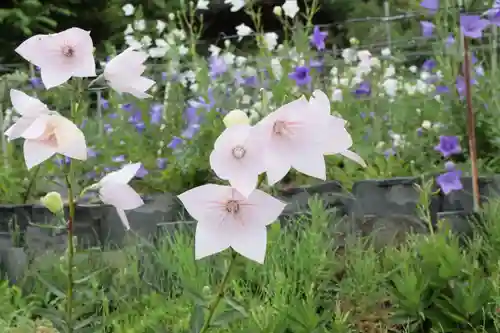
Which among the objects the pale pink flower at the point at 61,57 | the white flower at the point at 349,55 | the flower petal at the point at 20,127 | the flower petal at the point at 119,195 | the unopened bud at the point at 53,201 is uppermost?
the pale pink flower at the point at 61,57

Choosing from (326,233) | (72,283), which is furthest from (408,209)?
(72,283)

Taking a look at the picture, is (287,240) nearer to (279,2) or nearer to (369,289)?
(369,289)

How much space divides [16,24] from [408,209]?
6.97 m

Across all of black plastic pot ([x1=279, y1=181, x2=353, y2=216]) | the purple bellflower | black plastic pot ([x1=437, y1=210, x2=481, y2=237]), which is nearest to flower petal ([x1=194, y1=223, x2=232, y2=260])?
black plastic pot ([x1=437, y1=210, x2=481, y2=237])

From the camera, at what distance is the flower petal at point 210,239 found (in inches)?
39.3

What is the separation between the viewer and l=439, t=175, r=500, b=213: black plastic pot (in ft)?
7.56

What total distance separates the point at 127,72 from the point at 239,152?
0.29 m

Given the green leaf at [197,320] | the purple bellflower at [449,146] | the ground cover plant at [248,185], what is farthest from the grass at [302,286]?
the purple bellflower at [449,146]

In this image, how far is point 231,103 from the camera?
3.16 m

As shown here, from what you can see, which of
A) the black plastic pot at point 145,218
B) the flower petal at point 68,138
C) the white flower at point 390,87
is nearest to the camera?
the flower petal at point 68,138

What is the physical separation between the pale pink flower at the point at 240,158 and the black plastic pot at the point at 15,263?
127cm

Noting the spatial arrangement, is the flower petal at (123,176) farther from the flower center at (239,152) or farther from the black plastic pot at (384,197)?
the black plastic pot at (384,197)

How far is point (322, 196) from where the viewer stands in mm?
2410

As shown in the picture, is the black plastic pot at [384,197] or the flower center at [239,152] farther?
the black plastic pot at [384,197]
